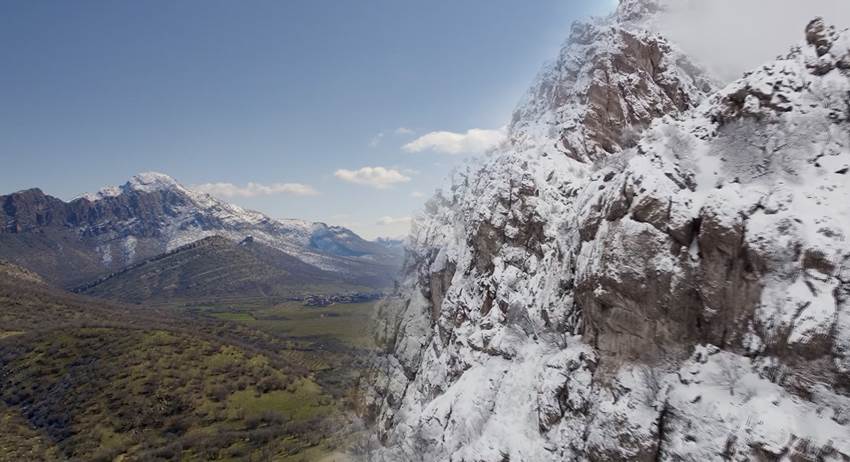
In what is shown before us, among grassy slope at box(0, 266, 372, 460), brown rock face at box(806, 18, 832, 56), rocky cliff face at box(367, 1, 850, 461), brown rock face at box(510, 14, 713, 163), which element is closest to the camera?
rocky cliff face at box(367, 1, 850, 461)

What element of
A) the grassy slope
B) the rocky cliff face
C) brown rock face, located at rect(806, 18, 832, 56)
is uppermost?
brown rock face, located at rect(806, 18, 832, 56)

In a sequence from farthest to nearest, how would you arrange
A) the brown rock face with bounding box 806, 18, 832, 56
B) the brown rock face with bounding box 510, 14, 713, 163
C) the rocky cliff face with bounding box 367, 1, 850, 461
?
the brown rock face with bounding box 510, 14, 713, 163, the brown rock face with bounding box 806, 18, 832, 56, the rocky cliff face with bounding box 367, 1, 850, 461

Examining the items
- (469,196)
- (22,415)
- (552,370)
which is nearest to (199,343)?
(22,415)

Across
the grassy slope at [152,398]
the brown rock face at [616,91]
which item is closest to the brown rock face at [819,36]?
the brown rock face at [616,91]

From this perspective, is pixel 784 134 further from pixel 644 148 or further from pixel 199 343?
pixel 199 343

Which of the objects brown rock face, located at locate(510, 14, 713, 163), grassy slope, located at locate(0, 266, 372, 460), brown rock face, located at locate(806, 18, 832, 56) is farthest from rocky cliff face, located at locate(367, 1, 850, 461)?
grassy slope, located at locate(0, 266, 372, 460)

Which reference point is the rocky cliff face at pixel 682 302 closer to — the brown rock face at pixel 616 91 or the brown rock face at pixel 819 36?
the brown rock face at pixel 819 36

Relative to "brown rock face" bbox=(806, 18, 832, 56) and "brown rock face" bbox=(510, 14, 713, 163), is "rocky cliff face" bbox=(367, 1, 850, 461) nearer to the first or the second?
"brown rock face" bbox=(806, 18, 832, 56)

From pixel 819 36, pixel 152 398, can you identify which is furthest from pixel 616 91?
pixel 152 398
